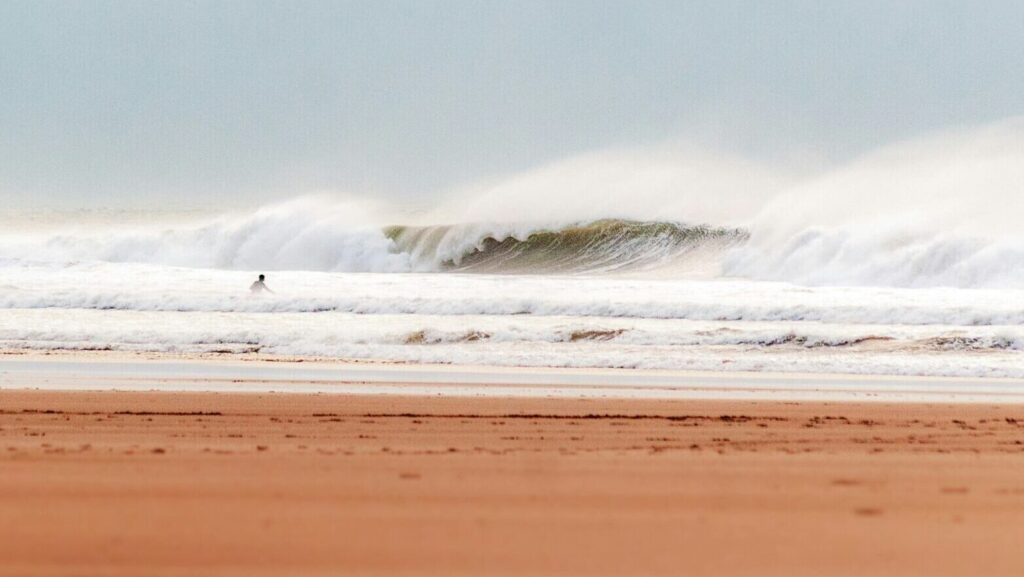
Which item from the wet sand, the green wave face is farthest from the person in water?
the green wave face

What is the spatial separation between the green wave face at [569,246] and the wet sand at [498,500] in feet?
107

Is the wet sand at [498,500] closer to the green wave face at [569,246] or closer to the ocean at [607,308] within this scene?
the ocean at [607,308]

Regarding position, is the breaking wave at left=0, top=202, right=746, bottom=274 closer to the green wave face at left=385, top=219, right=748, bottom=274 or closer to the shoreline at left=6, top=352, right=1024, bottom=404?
the green wave face at left=385, top=219, right=748, bottom=274

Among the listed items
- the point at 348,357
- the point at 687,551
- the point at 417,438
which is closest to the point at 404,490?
the point at 687,551

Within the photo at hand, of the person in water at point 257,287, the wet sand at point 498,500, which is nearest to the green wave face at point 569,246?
the person in water at point 257,287

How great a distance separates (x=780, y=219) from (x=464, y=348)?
2619 centimetres

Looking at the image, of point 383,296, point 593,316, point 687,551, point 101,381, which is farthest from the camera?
point 383,296

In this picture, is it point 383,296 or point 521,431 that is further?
point 383,296

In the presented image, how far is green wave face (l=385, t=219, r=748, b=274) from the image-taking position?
39219 mm

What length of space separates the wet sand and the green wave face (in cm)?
3264

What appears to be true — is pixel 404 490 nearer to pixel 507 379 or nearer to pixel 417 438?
pixel 417 438

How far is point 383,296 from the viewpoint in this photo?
20.5 m

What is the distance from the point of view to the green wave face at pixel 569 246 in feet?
129

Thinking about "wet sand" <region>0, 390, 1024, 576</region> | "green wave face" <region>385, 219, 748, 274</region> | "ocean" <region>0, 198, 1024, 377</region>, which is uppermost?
"green wave face" <region>385, 219, 748, 274</region>
